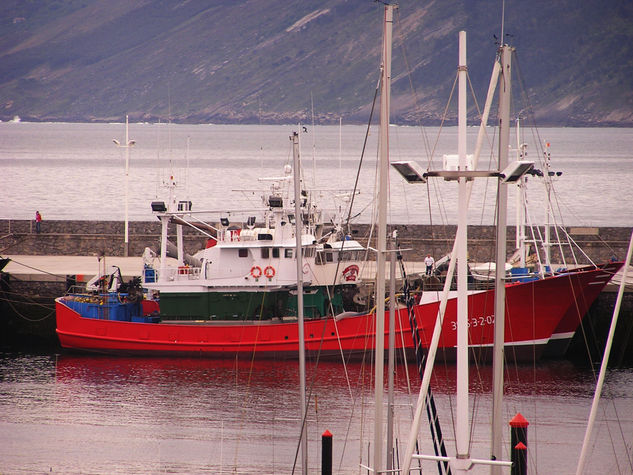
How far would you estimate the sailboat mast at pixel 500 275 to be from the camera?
50.6ft

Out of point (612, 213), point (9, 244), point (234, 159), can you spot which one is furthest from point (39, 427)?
point (234, 159)

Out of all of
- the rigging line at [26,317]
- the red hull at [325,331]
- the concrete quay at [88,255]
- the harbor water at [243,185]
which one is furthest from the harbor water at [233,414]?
the harbor water at [243,185]

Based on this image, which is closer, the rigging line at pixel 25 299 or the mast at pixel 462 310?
the mast at pixel 462 310

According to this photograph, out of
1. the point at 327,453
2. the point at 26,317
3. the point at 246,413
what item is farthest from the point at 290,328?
the point at 327,453

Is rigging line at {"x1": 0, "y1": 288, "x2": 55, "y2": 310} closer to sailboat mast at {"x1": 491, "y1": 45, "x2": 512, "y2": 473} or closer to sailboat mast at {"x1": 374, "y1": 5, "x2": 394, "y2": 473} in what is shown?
sailboat mast at {"x1": 374, "y1": 5, "x2": 394, "y2": 473}

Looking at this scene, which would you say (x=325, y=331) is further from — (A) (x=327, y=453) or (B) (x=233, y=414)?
(A) (x=327, y=453)

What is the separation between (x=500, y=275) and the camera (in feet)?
51.6

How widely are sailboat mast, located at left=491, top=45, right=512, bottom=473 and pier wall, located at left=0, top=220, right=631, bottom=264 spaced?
18.4 metres

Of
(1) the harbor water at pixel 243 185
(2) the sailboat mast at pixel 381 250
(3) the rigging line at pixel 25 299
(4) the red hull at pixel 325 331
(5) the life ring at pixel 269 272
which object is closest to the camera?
(2) the sailboat mast at pixel 381 250

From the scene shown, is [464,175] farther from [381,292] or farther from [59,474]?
[59,474]

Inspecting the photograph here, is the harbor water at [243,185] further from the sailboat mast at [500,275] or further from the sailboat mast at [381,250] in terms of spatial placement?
the sailboat mast at [381,250]

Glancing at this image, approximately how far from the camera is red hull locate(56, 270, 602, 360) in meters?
27.6

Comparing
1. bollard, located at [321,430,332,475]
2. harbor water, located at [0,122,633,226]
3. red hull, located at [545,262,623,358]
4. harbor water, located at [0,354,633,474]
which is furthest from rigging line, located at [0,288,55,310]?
bollard, located at [321,430,332,475]

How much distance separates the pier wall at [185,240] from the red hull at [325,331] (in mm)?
7050
